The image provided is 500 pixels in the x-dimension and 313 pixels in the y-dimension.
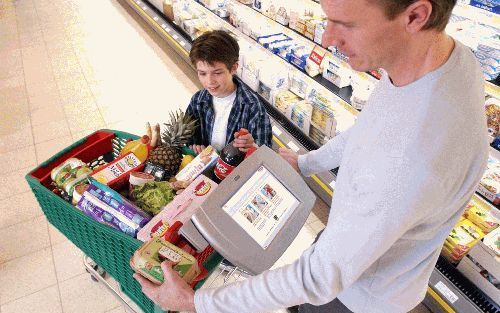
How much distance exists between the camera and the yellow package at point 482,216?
2.01 m

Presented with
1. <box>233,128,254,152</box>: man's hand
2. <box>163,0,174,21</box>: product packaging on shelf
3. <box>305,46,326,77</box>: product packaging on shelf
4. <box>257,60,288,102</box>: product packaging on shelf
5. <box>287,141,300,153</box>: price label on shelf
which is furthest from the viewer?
<box>163,0,174,21</box>: product packaging on shelf

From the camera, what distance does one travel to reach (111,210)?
46.4 inches

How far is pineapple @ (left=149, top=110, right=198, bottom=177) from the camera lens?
1.49 meters

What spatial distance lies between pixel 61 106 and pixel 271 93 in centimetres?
238

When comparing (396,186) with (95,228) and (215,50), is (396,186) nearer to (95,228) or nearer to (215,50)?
(95,228)

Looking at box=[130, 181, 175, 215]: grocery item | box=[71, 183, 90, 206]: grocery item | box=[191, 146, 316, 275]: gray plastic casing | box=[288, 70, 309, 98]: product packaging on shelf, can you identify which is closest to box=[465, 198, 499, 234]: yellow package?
box=[191, 146, 316, 275]: gray plastic casing

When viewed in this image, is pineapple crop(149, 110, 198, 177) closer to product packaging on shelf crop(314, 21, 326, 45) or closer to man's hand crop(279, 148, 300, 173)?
man's hand crop(279, 148, 300, 173)

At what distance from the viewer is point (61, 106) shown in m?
3.95

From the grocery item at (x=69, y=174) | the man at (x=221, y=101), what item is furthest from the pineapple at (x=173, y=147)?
the grocery item at (x=69, y=174)

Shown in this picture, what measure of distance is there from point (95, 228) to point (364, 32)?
1.02 metres

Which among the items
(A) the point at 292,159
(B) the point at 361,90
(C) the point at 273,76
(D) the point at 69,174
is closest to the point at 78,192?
(D) the point at 69,174

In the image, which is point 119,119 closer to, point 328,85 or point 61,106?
point 61,106

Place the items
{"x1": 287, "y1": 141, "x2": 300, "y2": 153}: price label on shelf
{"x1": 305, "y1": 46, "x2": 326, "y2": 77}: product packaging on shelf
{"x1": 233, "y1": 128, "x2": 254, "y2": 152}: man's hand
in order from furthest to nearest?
{"x1": 287, "y1": 141, "x2": 300, "y2": 153}: price label on shelf → {"x1": 305, "y1": 46, "x2": 326, "y2": 77}: product packaging on shelf → {"x1": 233, "y1": 128, "x2": 254, "y2": 152}: man's hand

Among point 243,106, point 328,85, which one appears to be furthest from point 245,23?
point 243,106
